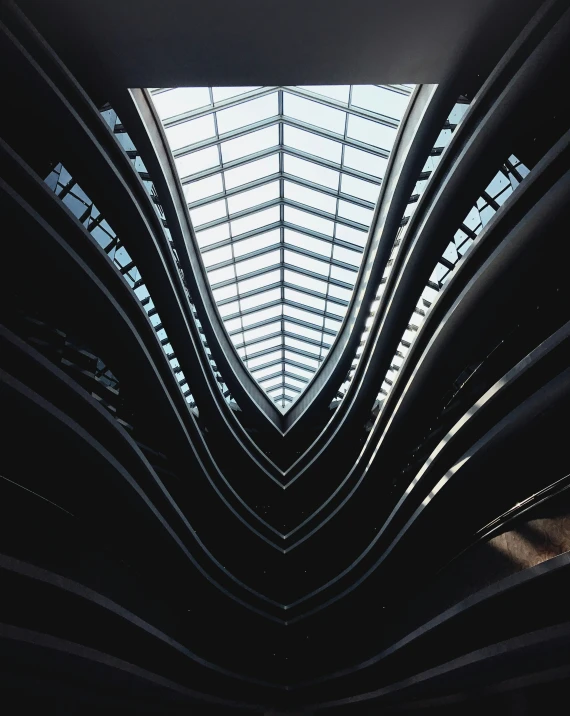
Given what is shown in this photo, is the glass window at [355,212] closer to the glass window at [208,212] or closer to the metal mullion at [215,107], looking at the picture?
the glass window at [208,212]

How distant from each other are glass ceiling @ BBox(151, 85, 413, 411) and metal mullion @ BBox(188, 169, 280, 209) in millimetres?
36

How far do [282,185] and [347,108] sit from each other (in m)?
4.73

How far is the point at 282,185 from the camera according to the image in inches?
797

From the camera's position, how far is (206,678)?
808 inches

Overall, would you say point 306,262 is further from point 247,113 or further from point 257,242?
point 247,113

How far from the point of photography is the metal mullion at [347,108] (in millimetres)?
15445

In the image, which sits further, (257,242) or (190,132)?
(257,242)

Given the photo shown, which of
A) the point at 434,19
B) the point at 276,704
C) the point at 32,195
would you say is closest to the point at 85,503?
the point at 32,195

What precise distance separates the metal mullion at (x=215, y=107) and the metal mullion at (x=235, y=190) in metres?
2.50

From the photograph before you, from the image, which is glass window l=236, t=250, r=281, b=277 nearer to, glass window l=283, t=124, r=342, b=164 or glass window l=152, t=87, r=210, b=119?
glass window l=283, t=124, r=342, b=164

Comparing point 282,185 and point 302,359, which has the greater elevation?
point 282,185

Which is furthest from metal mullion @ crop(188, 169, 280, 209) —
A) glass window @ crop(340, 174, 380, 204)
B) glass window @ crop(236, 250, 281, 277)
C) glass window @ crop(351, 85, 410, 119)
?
glass window @ crop(351, 85, 410, 119)

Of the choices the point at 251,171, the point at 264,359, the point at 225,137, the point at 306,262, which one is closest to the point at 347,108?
the point at 225,137

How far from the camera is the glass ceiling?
15719mm
